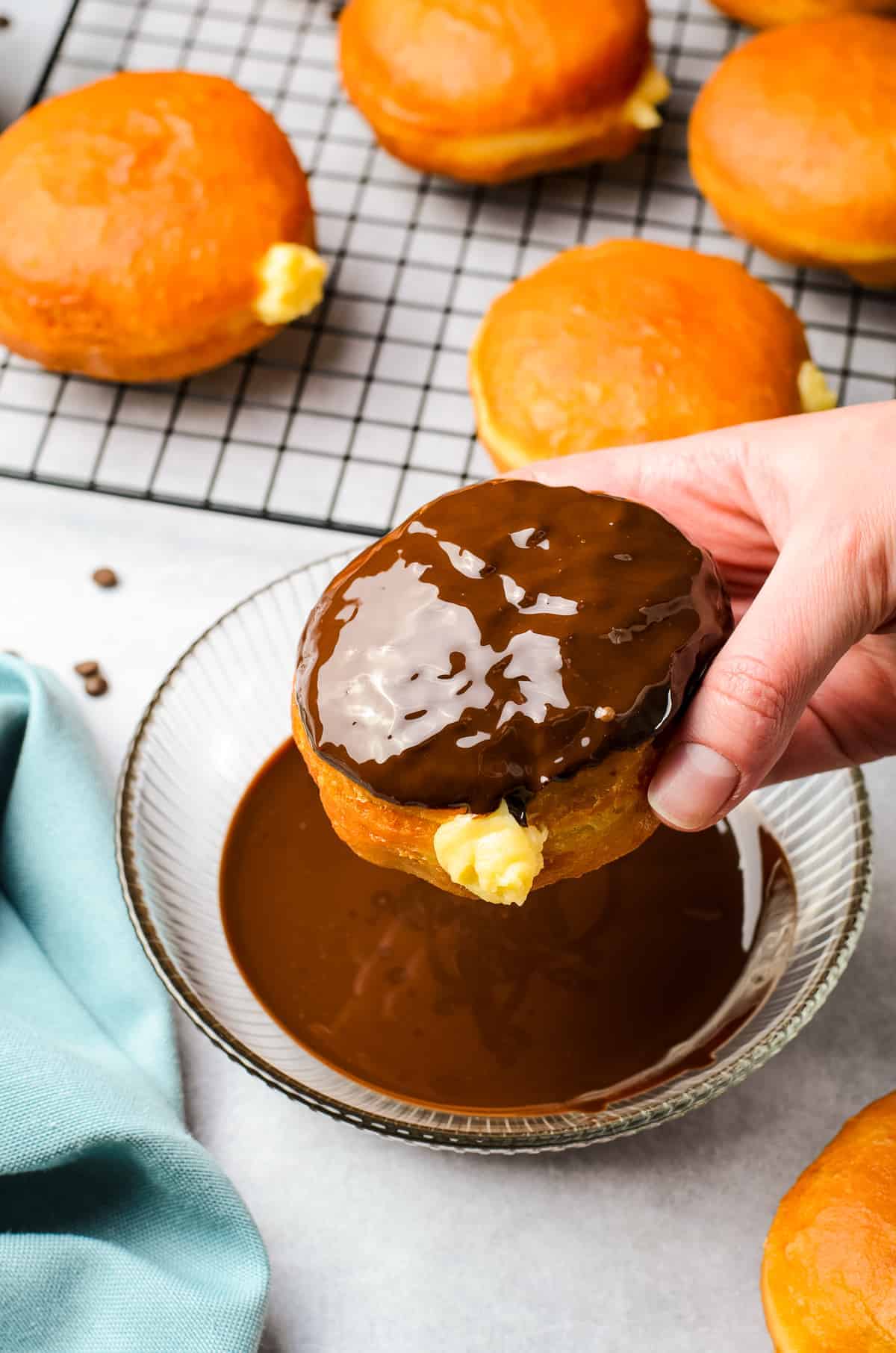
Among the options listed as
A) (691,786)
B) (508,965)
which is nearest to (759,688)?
(691,786)

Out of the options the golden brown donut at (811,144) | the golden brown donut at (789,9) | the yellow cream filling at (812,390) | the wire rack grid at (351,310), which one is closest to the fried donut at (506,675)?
the yellow cream filling at (812,390)

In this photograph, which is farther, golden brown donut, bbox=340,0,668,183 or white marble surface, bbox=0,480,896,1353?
golden brown donut, bbox=340,0,668,183

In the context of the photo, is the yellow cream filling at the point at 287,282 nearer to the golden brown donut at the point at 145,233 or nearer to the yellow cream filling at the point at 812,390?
the golden brown donut at the point at 145,233

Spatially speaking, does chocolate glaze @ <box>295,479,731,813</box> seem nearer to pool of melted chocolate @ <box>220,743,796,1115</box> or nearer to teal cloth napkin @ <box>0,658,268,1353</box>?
pool of melted chocolate @ <box>220,743,796,1115</box>

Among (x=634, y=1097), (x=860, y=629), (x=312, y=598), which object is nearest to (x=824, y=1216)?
(x=634, y=1097)

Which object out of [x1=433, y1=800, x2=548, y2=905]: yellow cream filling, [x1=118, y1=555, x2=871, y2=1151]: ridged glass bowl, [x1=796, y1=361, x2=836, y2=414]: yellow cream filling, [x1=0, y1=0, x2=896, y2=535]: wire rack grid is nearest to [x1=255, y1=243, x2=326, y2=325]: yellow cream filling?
[x1=0, y1=0, x2=896, y2=535]: wire rack grid

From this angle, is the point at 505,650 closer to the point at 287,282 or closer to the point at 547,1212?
the point at 547,1212
